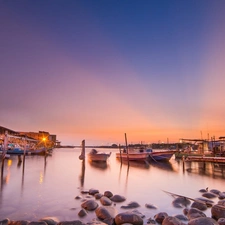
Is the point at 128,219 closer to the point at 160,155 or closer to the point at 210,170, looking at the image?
the point at 210,170

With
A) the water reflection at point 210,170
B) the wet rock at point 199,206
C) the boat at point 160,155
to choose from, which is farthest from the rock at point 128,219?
the boat at point 160,155

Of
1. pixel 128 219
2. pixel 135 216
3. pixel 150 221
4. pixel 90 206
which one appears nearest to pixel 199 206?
pixel 150 221

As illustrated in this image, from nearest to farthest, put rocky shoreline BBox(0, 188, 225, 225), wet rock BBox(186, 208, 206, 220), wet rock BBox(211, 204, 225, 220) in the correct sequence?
1. rocky shoreline BBox(0, 188, 225, 225)
2. wet rock BBox(186, 208, 206, 220)
3. wet rock BBox(211, 204, 225, 220)

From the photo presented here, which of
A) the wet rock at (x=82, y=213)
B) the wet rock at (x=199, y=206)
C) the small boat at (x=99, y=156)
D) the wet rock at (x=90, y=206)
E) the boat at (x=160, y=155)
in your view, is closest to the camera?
the wet rock at (x=82, y=213)

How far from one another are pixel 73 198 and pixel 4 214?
14.7 feet

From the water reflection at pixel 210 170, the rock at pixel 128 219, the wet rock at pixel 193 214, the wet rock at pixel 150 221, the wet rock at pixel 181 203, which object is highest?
the rock at pixel 128 219

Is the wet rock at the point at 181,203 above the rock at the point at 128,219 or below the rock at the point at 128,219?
below

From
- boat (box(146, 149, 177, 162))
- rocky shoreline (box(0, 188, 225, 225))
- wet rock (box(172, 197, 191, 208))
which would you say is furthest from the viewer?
boat (box(146, 149, 177, 162))

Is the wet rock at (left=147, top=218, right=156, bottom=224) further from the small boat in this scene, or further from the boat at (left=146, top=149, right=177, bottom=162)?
the boat at (left=146, top=149, right=177, bottom=162)

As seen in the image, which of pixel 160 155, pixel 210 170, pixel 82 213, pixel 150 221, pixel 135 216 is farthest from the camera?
pixel 160 155

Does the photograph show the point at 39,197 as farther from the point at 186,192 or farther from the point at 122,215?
the point at 186,192

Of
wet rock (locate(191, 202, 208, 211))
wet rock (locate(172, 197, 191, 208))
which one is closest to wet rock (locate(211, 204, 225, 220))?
wet rock (locate(191, 202, 208, 211))

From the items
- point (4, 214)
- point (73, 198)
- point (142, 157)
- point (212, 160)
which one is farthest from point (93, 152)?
point (4, 214)

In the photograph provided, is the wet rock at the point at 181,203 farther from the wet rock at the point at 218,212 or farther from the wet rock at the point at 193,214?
the wet rock at the point at 218,212
